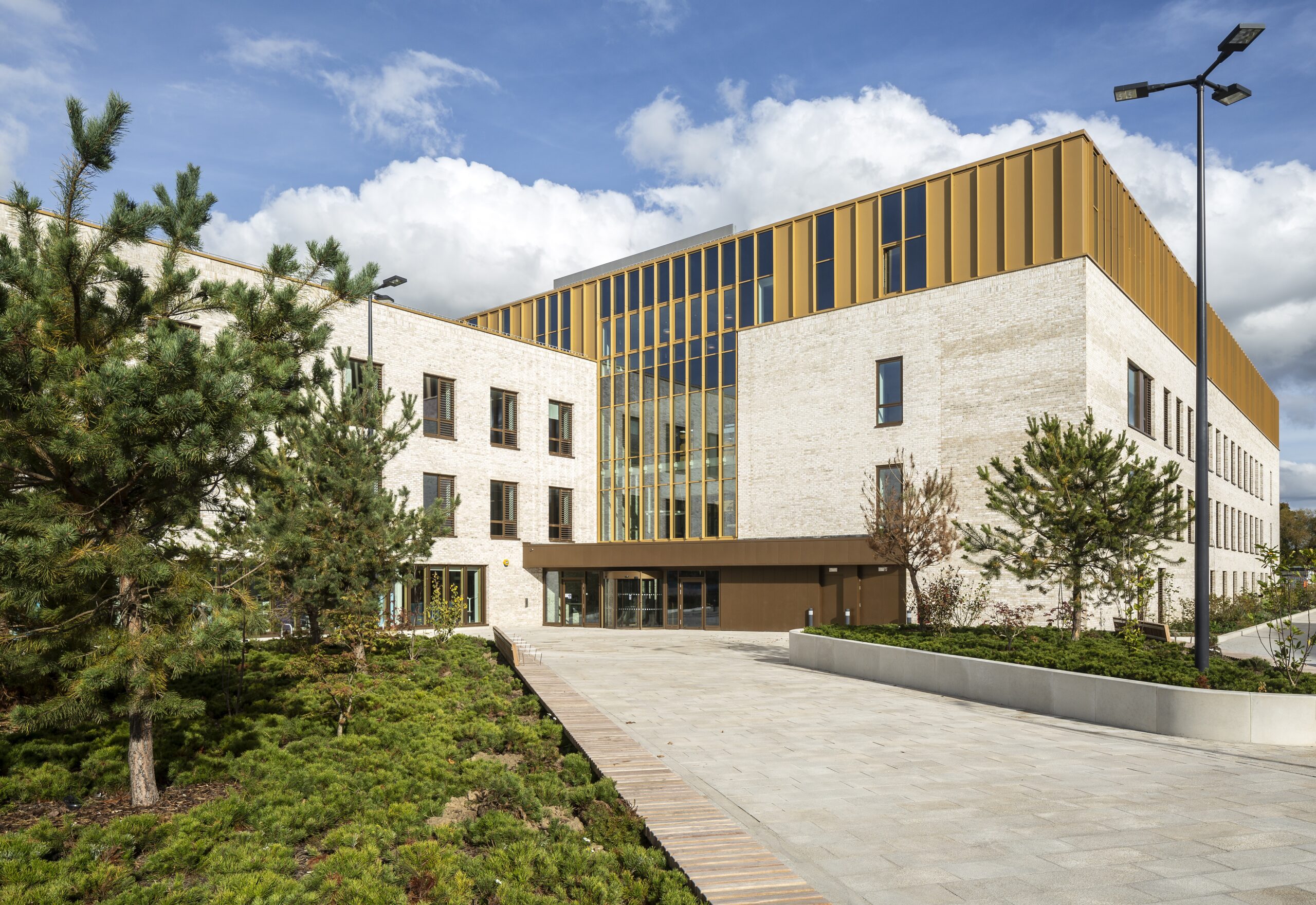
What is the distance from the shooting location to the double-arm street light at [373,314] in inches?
998

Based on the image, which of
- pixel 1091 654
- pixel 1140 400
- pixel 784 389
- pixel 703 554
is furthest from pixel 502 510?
pixel 1091 654

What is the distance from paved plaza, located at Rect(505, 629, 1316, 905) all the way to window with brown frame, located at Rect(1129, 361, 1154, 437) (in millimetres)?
16822

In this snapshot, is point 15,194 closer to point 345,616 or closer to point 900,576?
point 345,616

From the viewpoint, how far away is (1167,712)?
11508 millimetres

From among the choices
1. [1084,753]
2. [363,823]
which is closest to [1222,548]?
[1084,753]

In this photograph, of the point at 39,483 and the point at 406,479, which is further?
the point at 406,479

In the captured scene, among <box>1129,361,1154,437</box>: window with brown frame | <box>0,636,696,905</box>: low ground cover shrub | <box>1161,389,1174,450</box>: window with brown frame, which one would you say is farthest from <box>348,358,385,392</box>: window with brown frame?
<box>1161,389,1174,450</box>: window with brown frame

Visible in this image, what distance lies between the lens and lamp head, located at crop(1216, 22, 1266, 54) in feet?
38.3

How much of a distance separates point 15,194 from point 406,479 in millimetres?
22320

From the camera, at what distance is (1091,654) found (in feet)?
48.8

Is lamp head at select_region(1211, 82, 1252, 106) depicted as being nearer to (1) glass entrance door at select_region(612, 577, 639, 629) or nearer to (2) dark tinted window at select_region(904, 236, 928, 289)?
(2) dark tinted window at select_region(904, 236, 928, 289)

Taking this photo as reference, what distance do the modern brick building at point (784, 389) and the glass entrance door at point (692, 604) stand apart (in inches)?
3.3

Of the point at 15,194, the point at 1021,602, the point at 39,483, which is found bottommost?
the point at 1021,602

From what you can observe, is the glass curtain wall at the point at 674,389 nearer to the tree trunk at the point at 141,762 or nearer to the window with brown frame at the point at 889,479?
the window with brown frame at the point at 889,479
